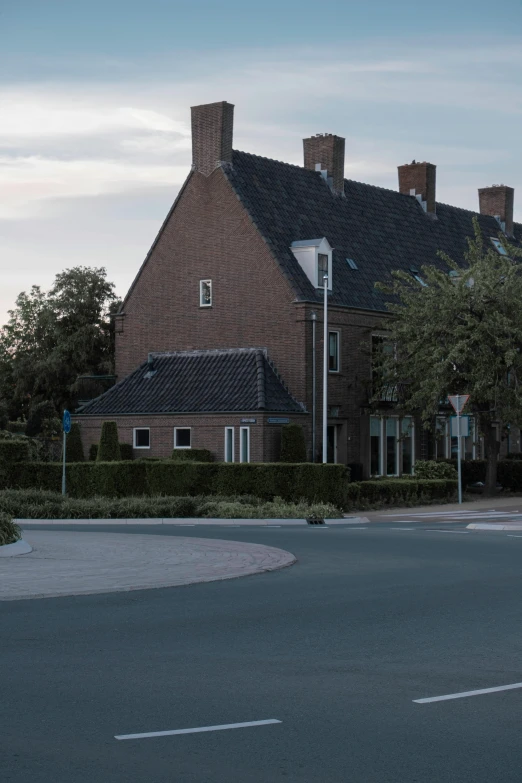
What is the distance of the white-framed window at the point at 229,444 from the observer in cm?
4306

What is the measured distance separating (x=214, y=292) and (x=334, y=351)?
209 inches

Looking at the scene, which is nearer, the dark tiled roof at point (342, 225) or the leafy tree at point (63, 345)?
the dark tiled roof at point (342, 225)

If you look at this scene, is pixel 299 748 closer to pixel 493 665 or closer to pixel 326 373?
pixel 493 665

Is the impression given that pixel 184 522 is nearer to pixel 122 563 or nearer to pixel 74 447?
pixel 74 447

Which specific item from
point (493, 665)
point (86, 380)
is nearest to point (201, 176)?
point (86, 380)

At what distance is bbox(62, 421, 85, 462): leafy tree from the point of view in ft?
147

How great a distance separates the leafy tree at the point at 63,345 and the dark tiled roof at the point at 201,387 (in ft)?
80.6

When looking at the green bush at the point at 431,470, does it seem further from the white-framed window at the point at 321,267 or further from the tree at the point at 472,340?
the white-framed window at the point at 321,267

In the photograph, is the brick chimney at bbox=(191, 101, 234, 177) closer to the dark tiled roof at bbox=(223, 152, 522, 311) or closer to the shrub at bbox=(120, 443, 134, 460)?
the dark tiled roof at bbox=(223, 152, 522, 311)

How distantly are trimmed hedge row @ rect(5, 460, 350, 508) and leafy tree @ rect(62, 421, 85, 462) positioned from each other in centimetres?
527

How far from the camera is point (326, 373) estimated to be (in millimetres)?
41750

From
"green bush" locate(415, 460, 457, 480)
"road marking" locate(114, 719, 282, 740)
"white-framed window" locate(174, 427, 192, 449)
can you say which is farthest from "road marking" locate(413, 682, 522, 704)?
"white-framed window" locate(174, 427, 192, 449)

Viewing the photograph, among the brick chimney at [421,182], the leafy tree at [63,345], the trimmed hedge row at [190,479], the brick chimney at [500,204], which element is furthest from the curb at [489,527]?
the leafy tree at [63,345]

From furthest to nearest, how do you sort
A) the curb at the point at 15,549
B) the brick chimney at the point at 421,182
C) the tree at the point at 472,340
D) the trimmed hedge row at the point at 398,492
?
the brick chimney at the point at 421,182
the tree at the point at 472,340
the trimmed hedge row at the point at 398,492
the curb at the point at 15,549
